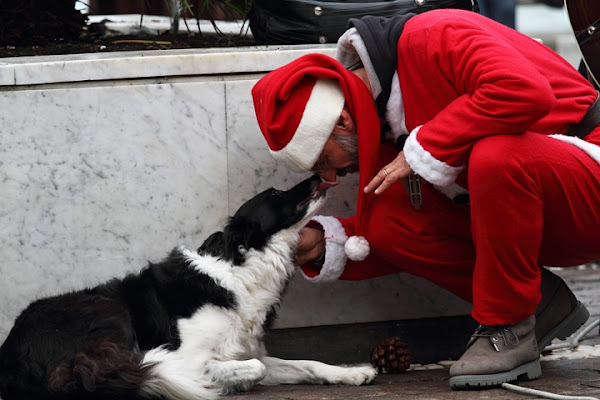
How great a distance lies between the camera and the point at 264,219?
10.6 ft

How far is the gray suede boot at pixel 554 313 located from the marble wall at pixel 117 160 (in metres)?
1.16

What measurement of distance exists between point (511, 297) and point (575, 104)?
774 mm

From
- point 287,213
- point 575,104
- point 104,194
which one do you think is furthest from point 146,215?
point 575,104

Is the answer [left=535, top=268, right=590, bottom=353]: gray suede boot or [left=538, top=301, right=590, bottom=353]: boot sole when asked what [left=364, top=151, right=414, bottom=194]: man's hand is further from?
[left=538, top=301, right=590, bottom=353]: boot sole

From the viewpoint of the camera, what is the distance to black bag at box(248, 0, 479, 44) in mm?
3877

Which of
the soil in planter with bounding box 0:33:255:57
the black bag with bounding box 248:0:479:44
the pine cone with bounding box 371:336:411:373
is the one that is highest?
the black bag with bounding box 248:0:479:44

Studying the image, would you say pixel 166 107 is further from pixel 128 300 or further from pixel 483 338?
pixel 483 338

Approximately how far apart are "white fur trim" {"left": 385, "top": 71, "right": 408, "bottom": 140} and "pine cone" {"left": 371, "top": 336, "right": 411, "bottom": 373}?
36.0 inches

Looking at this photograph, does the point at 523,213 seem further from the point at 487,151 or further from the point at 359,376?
the point at 359,376

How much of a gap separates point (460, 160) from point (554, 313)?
0.90 meters

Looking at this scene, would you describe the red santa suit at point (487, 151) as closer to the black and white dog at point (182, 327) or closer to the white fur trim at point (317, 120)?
the white fur trim at point (317, 120)

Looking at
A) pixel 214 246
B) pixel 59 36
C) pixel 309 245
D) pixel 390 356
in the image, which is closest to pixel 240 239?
pixel 214 246

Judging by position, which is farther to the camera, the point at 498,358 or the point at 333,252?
the point at 333,252

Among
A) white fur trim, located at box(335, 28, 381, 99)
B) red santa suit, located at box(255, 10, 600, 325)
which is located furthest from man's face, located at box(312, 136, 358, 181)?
white fur trim, located at box(335, 28, 381, 99)
